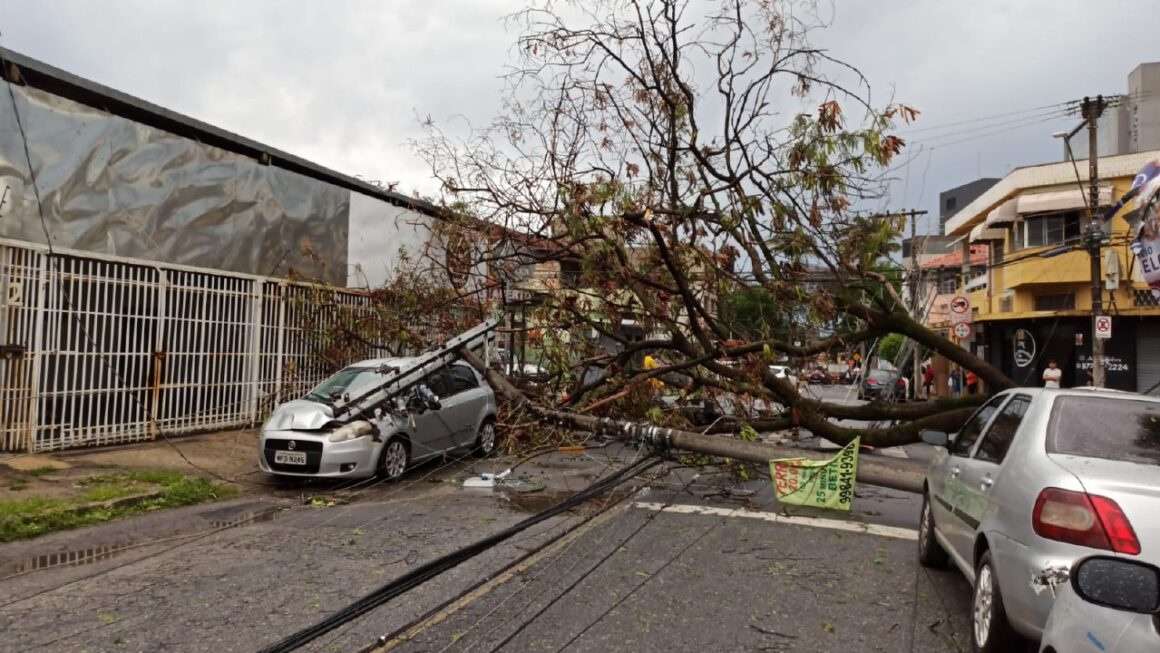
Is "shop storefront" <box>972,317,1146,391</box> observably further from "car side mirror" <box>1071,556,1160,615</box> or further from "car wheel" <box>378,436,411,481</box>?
"car side mirror" <box>1071,556,1160,615</box>

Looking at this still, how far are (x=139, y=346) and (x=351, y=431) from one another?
4412 millimetres

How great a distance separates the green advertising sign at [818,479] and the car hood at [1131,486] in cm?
410

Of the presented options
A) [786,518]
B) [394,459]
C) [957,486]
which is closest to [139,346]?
[394,459]

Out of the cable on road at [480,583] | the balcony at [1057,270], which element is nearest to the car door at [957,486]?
the cable on road at [480,583]

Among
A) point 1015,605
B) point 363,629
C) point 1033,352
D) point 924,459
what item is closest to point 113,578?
point 363,629

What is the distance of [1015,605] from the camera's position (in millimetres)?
3314

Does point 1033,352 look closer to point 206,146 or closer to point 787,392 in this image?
point 787,392

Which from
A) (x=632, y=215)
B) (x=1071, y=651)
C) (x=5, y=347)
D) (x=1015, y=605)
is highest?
(x=632, y=215)

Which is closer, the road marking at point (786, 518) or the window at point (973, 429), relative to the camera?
the window at point (973, 429)

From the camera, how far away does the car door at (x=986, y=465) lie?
13.0 ft

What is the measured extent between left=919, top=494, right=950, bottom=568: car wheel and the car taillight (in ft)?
7.86

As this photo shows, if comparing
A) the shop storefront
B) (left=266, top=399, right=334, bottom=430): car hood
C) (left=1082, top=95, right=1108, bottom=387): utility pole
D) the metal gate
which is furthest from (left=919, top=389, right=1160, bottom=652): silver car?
the metal gate

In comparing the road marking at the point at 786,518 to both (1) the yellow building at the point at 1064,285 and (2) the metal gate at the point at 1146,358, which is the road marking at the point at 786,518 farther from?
(2) the metal gate at the point at 1146,358

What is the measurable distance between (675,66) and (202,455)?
8170 millimetres
